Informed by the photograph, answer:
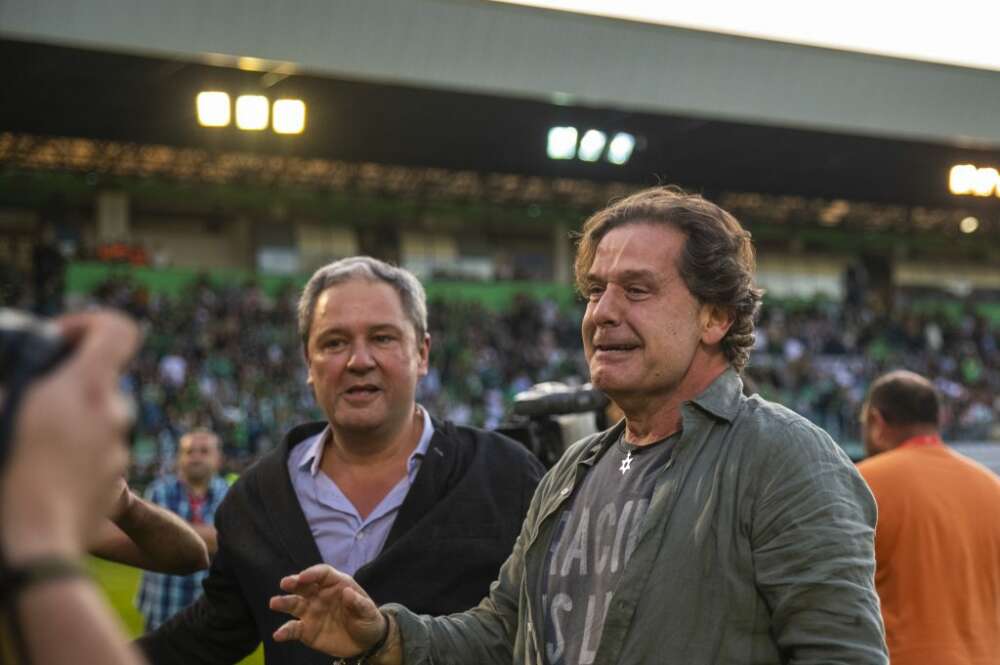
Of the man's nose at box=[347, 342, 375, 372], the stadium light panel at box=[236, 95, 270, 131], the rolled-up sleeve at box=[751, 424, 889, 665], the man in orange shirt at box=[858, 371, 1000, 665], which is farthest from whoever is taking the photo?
the stadium light panel at box=[236, 95, 270, 131]

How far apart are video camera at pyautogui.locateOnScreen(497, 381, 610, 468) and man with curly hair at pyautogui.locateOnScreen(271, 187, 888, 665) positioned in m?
1.45

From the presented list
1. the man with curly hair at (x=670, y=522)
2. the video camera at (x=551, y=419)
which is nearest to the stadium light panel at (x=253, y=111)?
the video camera at (x=551, y=419)

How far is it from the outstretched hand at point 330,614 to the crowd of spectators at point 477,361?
16666mm

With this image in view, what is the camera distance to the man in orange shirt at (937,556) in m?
4.15

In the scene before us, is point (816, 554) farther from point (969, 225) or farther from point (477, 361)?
point (969, 225)

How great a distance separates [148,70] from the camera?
20.5 meters

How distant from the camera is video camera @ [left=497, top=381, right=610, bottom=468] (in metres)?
4.20

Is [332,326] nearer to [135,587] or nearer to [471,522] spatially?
[471,522]

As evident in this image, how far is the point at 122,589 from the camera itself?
533 inches

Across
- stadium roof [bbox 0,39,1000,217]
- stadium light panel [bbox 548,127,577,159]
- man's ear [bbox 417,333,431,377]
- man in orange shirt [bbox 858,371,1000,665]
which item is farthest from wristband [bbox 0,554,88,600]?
stadium light panel [bbox 548,127,577,159]

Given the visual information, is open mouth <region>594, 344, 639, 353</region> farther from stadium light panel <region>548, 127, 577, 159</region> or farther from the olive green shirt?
stadium light panel <region>548, 127, 577, 159</region>

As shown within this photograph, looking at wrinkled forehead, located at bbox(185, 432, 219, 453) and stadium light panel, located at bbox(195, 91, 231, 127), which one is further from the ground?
stadium light panel, located at bbox(195, 91, 231, 127)

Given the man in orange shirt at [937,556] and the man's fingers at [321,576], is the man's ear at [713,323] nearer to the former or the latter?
the man's fingers at [321,576]

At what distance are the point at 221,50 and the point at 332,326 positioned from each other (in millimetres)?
16724
